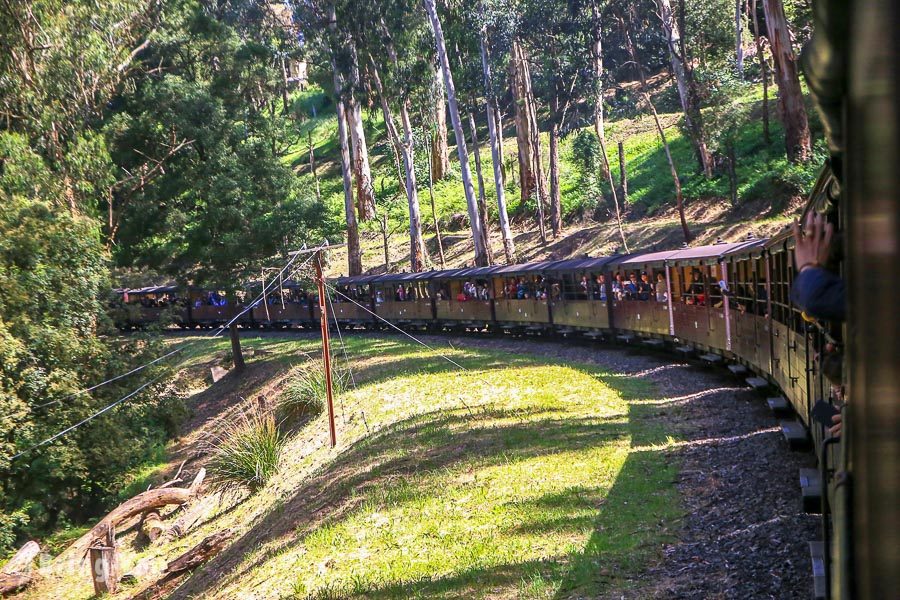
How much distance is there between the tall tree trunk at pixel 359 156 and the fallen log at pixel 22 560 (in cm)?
2733

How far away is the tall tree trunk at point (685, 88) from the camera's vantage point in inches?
1486

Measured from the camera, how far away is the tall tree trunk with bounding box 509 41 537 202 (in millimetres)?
45562

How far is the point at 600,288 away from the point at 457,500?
48.8 ft

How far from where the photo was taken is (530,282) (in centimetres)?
2958

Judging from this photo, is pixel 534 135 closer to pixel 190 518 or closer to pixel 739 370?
pixel 190 518

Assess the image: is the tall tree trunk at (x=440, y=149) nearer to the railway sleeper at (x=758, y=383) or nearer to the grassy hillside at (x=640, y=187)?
the grassy hillside at (x=640, y=187)

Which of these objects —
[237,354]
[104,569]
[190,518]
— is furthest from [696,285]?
[237,354]

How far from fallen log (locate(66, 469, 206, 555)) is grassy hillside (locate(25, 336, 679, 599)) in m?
0.51

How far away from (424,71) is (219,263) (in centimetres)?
1451

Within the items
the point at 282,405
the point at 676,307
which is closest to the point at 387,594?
the point at 676,307

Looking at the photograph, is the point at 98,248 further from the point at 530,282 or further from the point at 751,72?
the point at 751,72

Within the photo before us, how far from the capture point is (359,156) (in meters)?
51.1

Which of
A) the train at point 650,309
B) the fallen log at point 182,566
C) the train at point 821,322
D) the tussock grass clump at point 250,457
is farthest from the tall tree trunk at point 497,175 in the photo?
the fallen log at point 182,566

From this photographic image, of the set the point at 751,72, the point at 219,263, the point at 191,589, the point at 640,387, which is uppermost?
the point at 751,72
